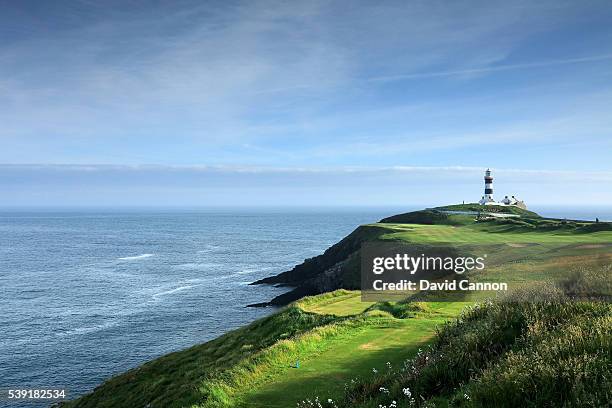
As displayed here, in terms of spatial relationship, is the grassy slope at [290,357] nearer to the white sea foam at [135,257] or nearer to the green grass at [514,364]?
the green grass at [514,364]

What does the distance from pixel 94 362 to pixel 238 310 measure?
21.1 m

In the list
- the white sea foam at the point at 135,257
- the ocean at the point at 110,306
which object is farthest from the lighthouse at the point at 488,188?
the white sea foam at the point at 135,257

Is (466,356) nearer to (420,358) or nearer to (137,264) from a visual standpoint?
(420,358)

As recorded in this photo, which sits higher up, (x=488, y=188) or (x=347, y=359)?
(x=488, y=188)

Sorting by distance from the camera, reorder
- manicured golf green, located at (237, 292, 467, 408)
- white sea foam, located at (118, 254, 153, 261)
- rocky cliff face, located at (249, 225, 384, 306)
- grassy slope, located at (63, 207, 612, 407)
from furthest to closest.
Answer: white sea foam, located at (118, 254, 153, 261) → rocky cliff face, located at (249, 225, 384, 306) → grassy slope, located at (63, 207, 612, 407) → manicured golf green, located at (237, 292, 467, 408)

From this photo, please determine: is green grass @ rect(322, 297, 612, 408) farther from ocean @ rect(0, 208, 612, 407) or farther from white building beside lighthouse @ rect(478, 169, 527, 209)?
white building beside lighthouse @ rect(478, 169, 527, 209)

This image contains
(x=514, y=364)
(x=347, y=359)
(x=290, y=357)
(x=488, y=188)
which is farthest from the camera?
(x=488, y=188)

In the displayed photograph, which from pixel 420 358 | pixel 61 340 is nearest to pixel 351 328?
Answer: pixel 420 358

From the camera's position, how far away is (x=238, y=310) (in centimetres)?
5897

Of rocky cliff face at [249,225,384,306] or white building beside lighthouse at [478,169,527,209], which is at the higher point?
white building beside lighthouse at [478,169,527,209]

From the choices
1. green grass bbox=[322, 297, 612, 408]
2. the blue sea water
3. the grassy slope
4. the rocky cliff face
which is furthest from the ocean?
green grass bbox=[322, 297, 612, 408]

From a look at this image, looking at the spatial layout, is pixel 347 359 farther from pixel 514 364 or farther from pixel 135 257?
pixel 135 257

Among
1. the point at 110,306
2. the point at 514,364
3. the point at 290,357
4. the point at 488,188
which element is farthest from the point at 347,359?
the point at 488,188

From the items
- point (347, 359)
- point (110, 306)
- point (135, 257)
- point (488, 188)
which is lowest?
point (110, 306)
